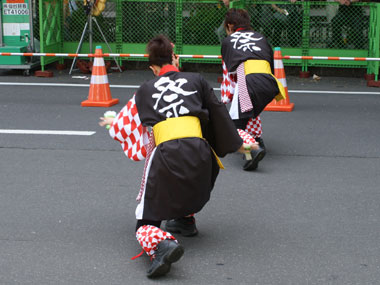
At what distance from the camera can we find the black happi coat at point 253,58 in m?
6.71

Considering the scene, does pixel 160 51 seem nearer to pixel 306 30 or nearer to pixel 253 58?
pixel 253 58

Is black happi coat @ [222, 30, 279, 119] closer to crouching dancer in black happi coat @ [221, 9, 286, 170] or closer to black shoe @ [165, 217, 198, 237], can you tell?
crouching dancer in black happi coat @ [221, 9, 286, 170]

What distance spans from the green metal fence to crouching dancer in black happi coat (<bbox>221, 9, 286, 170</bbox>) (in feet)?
16.8

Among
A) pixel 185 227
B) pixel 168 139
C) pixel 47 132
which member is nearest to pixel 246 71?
pixel 185 227

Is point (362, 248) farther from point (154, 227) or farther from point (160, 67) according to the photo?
point (160, 67)

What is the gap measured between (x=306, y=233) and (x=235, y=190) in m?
1.14

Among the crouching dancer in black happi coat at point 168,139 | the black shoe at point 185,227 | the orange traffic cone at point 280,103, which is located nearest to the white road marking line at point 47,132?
the orange traffic cone at point 280,103

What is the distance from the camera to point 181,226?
483 centimetres

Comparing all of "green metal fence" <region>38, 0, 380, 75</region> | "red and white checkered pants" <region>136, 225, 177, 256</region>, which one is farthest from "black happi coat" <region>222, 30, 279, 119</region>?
"green metal fence" <region>38, 0, 380, 75</region>

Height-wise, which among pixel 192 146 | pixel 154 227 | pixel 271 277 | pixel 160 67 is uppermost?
pixel 160 67

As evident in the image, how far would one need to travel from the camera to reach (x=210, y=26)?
12.7 meters

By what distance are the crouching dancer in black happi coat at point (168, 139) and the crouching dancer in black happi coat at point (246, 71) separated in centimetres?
221

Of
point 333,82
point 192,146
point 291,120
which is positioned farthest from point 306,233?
point 333,82

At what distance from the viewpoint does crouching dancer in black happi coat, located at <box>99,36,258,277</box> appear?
13.9 ft
